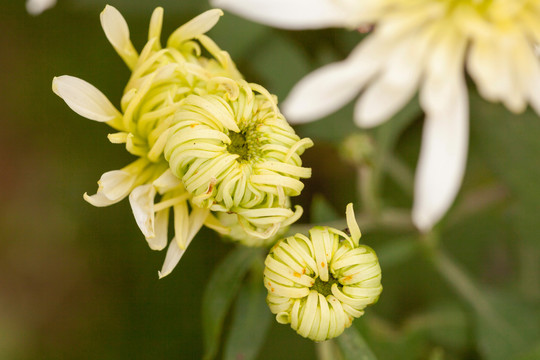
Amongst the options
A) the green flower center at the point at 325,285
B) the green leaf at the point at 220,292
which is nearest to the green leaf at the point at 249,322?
the green leaf at the point at 220,292

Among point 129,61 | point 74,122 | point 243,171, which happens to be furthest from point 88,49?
point 243,171

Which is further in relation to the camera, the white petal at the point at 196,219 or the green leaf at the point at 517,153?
the green leaf at the point at 517,153

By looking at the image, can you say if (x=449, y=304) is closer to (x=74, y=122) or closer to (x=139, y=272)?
(x=139, y=272)

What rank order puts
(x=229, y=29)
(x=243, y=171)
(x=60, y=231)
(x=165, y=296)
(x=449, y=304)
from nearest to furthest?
(x=243, y=171)
(x=229, y=29)
(x=449, y=304)
(x=165, y=296)
(x=60, y=231)

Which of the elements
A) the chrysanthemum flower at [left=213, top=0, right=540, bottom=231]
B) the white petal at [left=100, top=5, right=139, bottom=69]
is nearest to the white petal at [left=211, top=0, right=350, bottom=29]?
the chrysanthemum flower at [left=213, top=0, right=540, bottom=231]

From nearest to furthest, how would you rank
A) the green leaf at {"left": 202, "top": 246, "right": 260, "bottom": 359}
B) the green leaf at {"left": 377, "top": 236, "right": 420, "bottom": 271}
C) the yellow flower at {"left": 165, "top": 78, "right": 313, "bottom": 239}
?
the yellow flower at {"left": 165, "top": 78, "right": 313, "bottom": 239}, the green leaf at {"left": 202, "top": 246, "right": 260, "bottom": 359}, the green leaf at {"left": 377, "top": 236, "right": 420, "bottom": 271}

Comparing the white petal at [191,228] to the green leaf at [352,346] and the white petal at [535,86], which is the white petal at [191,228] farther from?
the white petal at [535,86]

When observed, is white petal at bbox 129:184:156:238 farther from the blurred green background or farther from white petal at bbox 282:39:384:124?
the blurred green background
